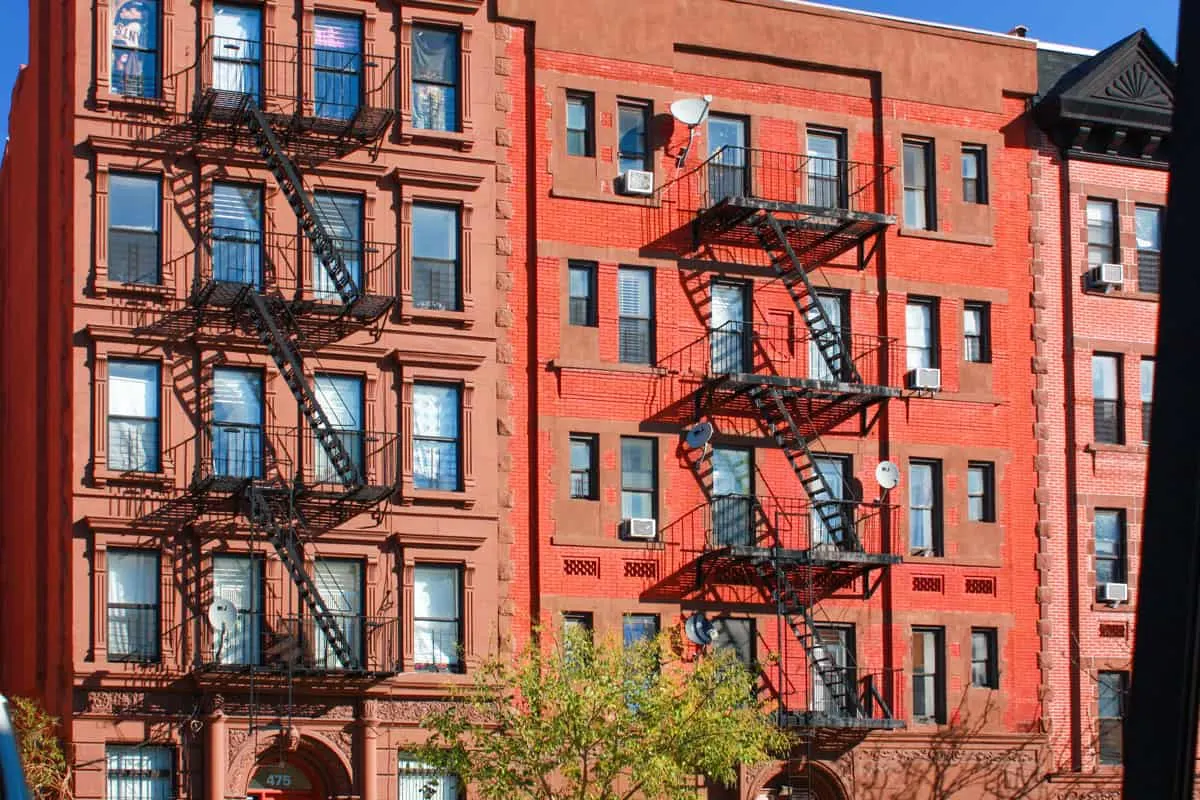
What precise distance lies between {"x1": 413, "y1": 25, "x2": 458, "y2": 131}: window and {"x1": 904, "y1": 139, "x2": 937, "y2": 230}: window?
10286 mm

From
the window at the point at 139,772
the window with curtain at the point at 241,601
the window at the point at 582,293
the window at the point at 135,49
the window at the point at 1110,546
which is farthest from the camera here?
the window at the point at 1110,546

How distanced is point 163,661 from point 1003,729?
17584 mm

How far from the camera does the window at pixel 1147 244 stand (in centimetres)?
4447

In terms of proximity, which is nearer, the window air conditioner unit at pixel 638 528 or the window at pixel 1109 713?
the window air conditioner unit at pixel 638 528

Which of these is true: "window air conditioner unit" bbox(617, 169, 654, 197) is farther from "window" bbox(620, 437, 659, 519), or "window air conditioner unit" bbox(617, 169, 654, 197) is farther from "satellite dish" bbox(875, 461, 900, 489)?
"satellite dish" bbox(875, 461, 900, 489)

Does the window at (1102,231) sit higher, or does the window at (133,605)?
the window at (1102,231)

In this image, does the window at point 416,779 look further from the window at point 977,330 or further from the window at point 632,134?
the window at point 977,330

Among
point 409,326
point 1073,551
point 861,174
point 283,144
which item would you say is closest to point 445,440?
point 409,326

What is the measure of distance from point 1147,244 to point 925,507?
27.9 ft

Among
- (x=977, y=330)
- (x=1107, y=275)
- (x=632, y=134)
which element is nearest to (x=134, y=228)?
(x=632, y=134)

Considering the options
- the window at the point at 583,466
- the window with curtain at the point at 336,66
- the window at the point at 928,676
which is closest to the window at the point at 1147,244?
the window at the point at 928,676

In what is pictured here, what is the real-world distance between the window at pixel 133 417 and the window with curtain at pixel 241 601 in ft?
7.11

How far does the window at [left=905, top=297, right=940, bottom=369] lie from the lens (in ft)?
139

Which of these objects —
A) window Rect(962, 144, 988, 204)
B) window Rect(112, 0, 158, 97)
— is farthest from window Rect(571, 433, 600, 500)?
window Rect(962, 144, 988, 204)
